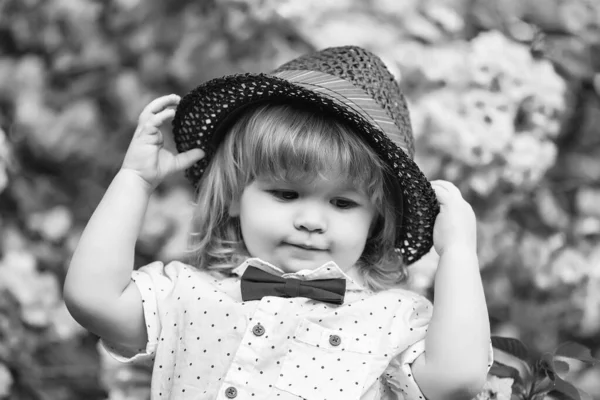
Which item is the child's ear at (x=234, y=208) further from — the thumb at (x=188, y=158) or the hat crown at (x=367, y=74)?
the hat crown at (x=367, y=74)

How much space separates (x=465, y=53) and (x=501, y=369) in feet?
4.09

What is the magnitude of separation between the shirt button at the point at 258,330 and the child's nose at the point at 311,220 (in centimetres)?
23

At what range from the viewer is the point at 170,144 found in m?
2.56

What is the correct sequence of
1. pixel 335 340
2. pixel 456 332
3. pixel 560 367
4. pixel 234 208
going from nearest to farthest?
1. pixel 456 332
2. pixel 335 340
3. pixel 560 367
4. pixel 234 208

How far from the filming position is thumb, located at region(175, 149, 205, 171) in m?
1.90

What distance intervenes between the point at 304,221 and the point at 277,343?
27 centimetres

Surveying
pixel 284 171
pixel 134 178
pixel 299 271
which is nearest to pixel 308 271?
pixel 299 271

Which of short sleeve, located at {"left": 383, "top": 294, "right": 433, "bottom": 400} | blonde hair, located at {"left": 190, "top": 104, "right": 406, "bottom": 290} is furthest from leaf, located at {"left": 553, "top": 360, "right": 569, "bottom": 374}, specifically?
blonde hair, located at {"left": 190, "top": 104, "right": 406, "bottom": 290}

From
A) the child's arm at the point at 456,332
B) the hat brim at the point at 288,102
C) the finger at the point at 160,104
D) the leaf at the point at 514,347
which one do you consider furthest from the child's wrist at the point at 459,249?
the finger at the point at 160,104

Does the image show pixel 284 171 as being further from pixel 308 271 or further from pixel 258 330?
pixel 258 330

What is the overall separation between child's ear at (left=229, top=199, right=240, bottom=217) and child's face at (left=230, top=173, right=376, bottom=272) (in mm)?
92

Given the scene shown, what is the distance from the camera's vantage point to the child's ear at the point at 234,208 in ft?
6.20

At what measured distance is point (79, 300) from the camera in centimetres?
167

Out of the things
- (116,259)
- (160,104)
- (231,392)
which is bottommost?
(231,392)
